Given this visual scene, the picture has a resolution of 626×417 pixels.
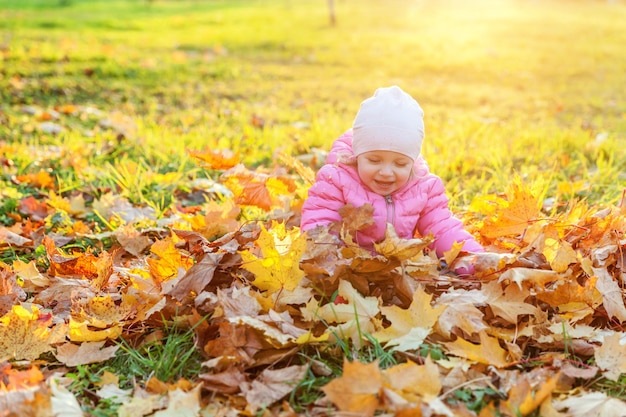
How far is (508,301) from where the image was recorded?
1984 millimetres

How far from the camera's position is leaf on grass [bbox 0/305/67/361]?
1898 mm

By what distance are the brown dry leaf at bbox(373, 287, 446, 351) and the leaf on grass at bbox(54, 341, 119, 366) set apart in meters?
0.79

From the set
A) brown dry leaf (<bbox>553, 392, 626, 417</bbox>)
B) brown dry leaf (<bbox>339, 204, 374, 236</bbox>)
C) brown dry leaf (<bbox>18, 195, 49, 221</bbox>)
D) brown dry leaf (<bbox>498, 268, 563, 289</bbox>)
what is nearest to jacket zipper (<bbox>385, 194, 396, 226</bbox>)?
brown dry leaf (<bbox>339, 204, 374, 236</bbox>)

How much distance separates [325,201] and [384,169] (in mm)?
282

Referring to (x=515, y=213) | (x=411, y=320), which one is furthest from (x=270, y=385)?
(x=515, y=213)

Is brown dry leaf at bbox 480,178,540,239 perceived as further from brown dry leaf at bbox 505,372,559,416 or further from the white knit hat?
brown dry leaf at bbox 505,372,559,416

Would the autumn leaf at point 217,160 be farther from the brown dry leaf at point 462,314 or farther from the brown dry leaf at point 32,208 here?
the brown dry leaf at point 462,314

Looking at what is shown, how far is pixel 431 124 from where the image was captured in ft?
17.8

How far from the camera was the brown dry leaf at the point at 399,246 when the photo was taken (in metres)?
1.99

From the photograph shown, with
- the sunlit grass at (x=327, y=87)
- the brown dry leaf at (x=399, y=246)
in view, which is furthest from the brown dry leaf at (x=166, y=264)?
the sunlit grass at (x=327, y=87)

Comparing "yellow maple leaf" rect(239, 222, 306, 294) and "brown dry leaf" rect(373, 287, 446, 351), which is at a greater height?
"yellow maple leaf" rect(239, 222, 306, 294)

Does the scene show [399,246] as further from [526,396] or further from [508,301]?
[526,396]

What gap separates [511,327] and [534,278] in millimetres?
170

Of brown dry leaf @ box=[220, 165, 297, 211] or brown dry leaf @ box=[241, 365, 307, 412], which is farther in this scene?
brown dry leaf @ box=[220, 165, 297, 211]
